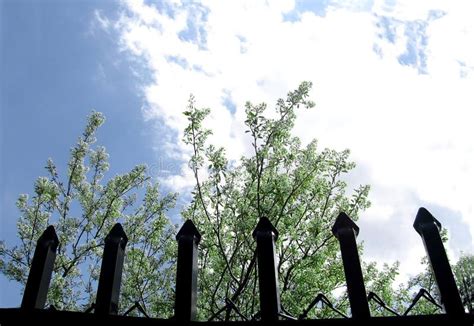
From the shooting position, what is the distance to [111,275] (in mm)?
2846

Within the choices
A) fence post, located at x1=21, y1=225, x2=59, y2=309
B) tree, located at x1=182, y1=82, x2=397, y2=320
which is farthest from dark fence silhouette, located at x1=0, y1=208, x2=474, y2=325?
tree, located at x1=182, y1=82, x2=397, y2=320

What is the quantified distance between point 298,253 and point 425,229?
29.9 ft

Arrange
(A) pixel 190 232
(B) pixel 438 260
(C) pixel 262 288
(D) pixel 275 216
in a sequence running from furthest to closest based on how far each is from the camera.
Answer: (D) pixel 275 216 < (A) pixel 190 232 < (C) pixel 262 288 < (B) pixel 438 260

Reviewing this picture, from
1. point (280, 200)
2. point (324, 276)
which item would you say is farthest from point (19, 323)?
point (324, 276)

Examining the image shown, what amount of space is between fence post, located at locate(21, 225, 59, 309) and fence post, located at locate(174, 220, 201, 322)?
1033mm

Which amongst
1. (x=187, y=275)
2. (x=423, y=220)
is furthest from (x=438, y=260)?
(x=187, y=275)

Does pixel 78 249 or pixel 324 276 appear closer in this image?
pixel 324 276

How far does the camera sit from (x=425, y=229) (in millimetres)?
2664

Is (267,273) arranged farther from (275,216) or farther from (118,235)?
(275,216)

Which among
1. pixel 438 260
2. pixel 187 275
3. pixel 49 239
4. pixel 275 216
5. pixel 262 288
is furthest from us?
pixel 275 216

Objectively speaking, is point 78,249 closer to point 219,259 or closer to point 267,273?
point 219,259

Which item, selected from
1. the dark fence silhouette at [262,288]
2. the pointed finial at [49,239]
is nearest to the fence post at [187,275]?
the dark fence silhouette at [262,288]

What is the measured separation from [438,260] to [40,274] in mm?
2880

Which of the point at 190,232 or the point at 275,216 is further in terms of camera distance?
the point at 275,216
